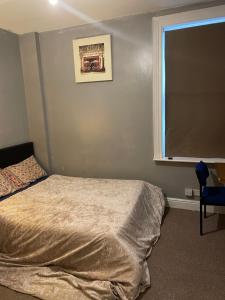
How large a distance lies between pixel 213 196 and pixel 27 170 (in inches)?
96.1

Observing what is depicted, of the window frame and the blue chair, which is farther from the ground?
the window frame

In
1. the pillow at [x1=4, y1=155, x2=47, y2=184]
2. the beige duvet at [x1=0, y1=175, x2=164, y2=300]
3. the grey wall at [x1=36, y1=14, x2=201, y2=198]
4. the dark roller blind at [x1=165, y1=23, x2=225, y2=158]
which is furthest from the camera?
the pillow at [x1=4, y1=155, x2=47, y2=184]

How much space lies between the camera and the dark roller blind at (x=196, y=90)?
2646 millimetres

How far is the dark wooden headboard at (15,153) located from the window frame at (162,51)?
1958mm

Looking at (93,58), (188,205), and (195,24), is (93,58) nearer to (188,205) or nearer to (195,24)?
(195,24)

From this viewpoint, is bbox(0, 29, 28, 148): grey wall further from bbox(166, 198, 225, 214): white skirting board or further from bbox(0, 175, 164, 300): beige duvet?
bbox(166, 198, 225, 214): white skirting board

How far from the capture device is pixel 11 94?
11.0 feet

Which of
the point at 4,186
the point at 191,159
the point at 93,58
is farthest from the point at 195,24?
the point at 4,186

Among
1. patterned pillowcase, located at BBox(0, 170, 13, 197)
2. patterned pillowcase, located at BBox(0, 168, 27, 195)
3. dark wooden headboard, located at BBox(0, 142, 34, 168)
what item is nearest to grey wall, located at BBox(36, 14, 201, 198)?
dark wooden headboard, located at BBox(0, 142, 34, 168)

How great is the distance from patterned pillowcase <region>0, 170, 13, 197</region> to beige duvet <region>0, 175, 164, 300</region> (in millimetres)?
199

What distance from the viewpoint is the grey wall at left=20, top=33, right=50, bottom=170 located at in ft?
11.1

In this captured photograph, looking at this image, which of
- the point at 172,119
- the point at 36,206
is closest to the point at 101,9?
the point at 172,119

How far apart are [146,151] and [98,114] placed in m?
0.87

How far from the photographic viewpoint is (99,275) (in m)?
1.85
